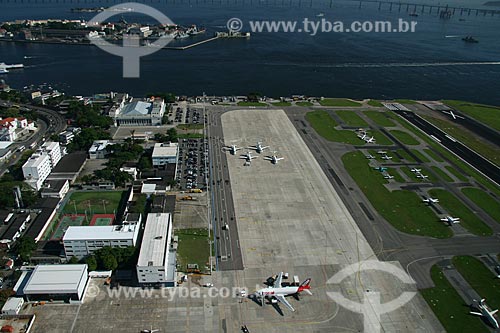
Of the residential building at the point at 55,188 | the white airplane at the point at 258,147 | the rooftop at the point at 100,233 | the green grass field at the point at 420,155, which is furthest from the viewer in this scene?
the white airplane at the point at 258,147

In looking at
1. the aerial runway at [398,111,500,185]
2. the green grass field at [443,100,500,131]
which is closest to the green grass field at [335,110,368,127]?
the aerial runway at [398,111,500,185]

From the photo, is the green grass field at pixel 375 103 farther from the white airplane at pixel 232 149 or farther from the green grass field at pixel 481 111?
the white airplane at pixel 232 149

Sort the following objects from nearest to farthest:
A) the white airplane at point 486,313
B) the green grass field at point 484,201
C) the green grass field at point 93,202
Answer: the white airplane at point 486,313 < the green grass field at point 93,202 < the green grass field at point 484,201

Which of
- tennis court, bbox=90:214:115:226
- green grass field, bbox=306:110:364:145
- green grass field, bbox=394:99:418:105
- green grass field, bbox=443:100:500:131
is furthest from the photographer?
green grass field, bbox=394:99:418:105

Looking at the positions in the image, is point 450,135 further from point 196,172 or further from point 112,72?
point 112,72

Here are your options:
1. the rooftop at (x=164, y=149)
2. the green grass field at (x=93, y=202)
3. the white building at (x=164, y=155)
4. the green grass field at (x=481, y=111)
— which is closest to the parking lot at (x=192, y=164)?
the white building at (x=164, y=155)

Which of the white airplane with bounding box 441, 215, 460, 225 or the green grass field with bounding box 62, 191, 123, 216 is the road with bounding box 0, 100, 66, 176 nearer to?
the green grass field with bounding box 62, 191, 123, 216

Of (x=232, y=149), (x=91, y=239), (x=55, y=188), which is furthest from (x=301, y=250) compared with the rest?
(x=55, y=188)
